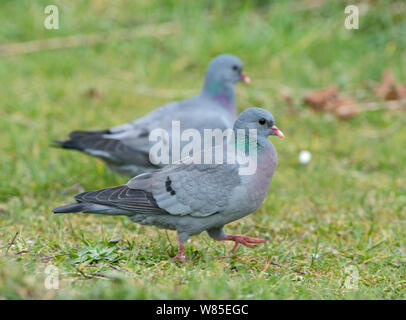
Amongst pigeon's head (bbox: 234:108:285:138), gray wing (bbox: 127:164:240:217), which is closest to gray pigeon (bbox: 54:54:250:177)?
pigeon's head (bbox: 234:108:285:138)

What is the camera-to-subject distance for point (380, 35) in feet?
25.1

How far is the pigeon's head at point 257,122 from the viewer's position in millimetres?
3516

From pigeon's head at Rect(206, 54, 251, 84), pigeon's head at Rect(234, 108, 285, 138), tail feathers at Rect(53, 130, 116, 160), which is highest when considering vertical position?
pigeon's head at Rect(206, 54, 251, 84)

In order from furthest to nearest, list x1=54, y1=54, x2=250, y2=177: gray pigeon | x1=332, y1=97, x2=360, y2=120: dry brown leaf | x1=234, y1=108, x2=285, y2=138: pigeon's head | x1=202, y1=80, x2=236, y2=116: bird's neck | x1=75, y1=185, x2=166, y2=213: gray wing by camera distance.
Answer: x1=332, y1=97, x2=360, y2=120: dry brown leaf < x1=202, y1=80, x2=236, y2=116: bird's neck < x1=54, y1=54, x2=250, y2=177: gray pigeon < x1=234, y1=108, x2=285, y2=138: pigeon's head < x1=75, y1=185, x2=166, y2=213: gray wing

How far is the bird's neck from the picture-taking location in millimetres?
5223

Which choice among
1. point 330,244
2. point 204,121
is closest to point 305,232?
point 330,244

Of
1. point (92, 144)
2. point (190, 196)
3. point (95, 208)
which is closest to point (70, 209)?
point (95, 208)

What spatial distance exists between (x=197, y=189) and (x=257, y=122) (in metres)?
0.55

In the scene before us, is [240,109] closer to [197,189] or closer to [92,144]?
[92,144]

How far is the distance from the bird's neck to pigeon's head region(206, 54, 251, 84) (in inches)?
1.3

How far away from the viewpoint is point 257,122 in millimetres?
3529

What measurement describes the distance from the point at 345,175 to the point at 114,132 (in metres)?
1.99

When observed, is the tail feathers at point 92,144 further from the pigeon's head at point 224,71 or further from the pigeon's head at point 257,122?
the pigeon's head at point 257,122

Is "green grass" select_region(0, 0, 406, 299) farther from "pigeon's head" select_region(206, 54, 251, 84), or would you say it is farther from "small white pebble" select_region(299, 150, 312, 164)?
"pigeon's head" select_region(206, 54, 251, 84)
